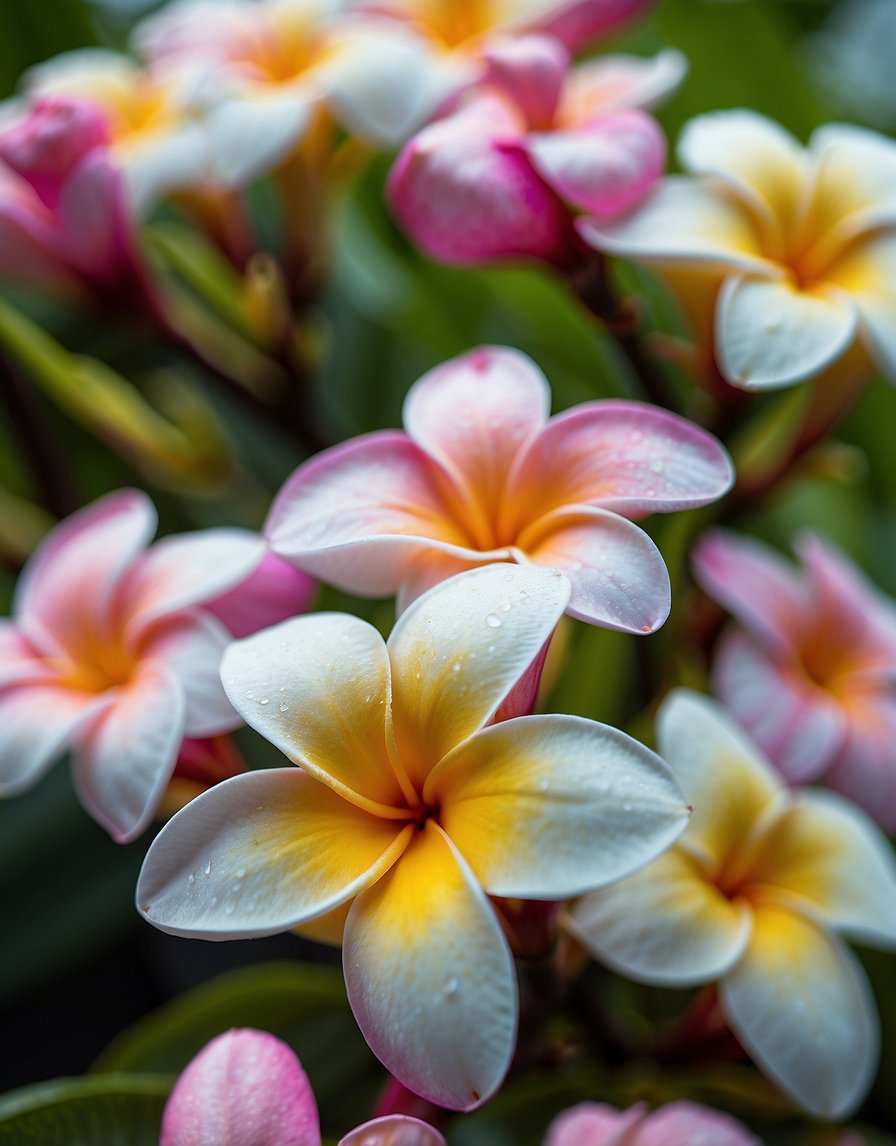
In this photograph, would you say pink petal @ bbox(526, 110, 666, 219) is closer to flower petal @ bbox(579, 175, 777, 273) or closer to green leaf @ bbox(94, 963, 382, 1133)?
flower petal @ bbox(579, 175, 777, 273)

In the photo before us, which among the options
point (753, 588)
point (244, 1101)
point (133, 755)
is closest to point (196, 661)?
point (133, 755)

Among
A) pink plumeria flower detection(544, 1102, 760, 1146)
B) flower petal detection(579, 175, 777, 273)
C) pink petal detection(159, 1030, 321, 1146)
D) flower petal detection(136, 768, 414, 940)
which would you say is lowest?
pink plumeria flower detection(544, 1102, 760, 1146)

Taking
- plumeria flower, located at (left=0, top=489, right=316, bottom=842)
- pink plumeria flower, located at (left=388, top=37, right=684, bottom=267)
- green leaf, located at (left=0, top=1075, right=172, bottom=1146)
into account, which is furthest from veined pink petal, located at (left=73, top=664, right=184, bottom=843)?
pink plumeria flower, located at (left=388, top=37, right=684, bottom=267)

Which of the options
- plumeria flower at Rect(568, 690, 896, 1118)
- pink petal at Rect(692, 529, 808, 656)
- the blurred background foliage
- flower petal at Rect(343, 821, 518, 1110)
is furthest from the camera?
the blurred background foliage

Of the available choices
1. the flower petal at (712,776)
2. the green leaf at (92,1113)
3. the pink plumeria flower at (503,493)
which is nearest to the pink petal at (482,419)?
the pink plumeria flower at (503,493)

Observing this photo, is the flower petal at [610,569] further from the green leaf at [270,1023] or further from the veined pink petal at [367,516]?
the green leaf at [270,1023]

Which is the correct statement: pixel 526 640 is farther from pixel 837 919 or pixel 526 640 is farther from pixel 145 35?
pixel 145 35

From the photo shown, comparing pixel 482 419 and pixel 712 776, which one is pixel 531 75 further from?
pixel 712 776
